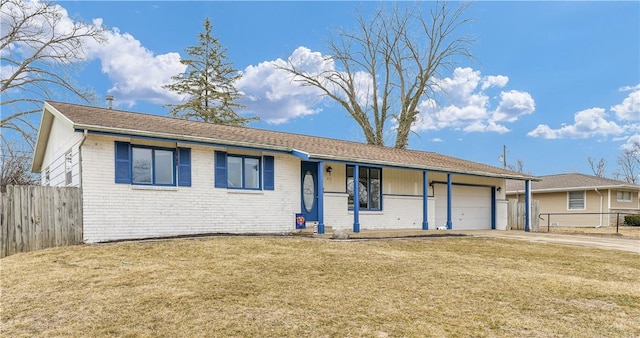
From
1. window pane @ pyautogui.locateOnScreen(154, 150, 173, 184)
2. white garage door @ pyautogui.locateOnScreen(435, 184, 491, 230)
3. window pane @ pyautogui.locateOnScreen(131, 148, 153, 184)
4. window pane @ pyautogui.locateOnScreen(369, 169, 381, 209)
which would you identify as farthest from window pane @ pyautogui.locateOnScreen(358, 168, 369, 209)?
window pane @ pyautogui.locateOnScreen(131, 148, 153, 184)

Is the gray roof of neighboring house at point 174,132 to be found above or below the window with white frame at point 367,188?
above

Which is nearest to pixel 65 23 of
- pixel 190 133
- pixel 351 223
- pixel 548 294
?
pixel 190 133

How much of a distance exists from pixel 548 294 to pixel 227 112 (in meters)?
30.4

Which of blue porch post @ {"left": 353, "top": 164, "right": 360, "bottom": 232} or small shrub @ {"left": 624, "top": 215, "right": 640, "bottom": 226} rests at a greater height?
blue porch post @ {"left": 353, "top": 164, "right": 360, "bottom": 232}

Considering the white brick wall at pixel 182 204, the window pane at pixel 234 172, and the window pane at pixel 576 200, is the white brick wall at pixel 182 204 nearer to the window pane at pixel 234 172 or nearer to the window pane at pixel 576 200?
the window pane at pixel 234 172

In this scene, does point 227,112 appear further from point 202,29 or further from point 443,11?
point 443,11

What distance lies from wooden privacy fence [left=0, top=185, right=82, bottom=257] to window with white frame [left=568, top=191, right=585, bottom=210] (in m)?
27.7

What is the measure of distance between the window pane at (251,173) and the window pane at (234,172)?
19 cm

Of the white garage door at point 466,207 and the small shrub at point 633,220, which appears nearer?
the white garage door at point 466,207

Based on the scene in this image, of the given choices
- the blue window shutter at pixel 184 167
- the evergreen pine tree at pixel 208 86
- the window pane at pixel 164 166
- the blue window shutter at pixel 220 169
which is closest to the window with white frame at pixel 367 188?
the blue window shutter at pixel 220 169

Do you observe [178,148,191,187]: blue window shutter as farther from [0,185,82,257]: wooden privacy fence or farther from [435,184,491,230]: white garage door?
[435,184,491,230]: white garage door

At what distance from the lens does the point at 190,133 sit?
1141cm

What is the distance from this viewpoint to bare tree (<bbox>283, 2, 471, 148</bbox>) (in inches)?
1164

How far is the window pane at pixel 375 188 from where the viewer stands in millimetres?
15414
